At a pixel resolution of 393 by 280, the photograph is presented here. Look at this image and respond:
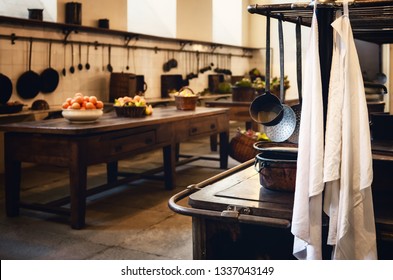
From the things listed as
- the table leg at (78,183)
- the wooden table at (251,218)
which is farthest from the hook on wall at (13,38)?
the wooden table at (251,218)

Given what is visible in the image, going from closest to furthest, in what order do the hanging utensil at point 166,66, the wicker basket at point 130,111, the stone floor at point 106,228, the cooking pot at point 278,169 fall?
the cooking pot at point 278,169, the stone floor at point 106,228, the wicker basket at point 130,111, the hanging utensil at point 166,66

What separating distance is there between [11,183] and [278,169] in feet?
8.96

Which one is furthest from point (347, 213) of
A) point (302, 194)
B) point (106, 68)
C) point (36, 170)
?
point (106, 68)

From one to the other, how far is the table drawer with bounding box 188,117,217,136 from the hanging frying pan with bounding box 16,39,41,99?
2164 millimetres

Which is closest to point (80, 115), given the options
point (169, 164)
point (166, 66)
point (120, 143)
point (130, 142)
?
point (120, 143)

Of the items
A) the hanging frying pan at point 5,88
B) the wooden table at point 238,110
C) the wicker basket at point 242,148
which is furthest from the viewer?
the wooden table at point 238,110

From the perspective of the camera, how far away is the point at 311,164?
1.60 metres

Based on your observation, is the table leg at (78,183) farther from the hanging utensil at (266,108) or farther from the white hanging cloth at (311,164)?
the white hanging cloth at (311,164)

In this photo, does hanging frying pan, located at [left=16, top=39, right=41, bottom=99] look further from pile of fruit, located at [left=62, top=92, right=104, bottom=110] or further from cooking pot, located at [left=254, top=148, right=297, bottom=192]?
cooking pot, located at [left=254, top=148, right=297, bottom=192]

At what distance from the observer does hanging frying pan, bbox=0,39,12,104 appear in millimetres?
5691

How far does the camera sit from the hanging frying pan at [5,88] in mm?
5691

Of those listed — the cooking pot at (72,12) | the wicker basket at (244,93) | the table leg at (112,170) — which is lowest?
the table leg at (112,170)

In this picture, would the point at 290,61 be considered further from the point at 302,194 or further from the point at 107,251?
the point at 302,194

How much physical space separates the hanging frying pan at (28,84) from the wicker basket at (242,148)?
8.49 ft
